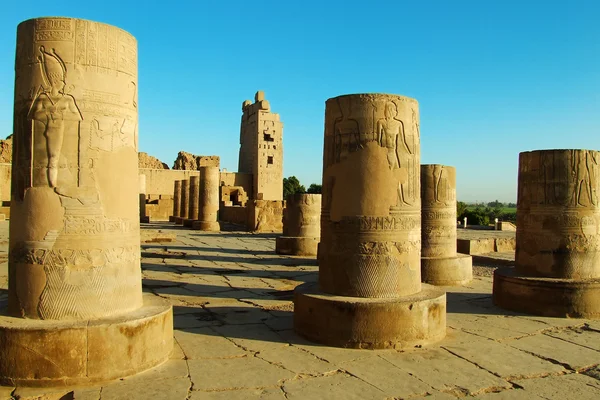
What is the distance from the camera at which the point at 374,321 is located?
4.63 metres

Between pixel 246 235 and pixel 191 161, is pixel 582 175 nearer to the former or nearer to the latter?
pixel 246 235

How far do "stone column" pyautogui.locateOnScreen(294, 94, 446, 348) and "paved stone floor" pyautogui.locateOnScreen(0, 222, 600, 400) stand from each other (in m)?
0.28

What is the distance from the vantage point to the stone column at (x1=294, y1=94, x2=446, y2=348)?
4836mm

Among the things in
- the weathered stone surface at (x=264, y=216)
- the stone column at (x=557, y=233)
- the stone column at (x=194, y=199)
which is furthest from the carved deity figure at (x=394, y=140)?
the stone column at (x=194, y=199)

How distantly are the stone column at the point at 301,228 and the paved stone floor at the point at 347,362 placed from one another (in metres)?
4.89

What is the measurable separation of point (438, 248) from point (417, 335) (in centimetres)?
409

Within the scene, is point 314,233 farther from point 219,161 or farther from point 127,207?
point 219,161

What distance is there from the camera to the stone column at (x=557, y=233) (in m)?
6.38

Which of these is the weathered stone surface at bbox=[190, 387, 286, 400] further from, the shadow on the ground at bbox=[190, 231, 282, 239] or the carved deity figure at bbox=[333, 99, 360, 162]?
the shadow on the ground at bbox=[190, 231, 282, 239]

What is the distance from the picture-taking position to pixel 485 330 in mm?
5492

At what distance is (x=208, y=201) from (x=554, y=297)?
573 inches

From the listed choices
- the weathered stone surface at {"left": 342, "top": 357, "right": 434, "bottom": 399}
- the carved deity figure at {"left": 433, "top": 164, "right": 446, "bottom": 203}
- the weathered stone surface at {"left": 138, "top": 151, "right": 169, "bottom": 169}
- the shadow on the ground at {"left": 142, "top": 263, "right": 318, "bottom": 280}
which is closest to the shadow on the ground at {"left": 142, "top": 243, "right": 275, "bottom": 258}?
the shadow on the ground at {"left": 142, "top": 263, "right": 318, "bottom": 280}

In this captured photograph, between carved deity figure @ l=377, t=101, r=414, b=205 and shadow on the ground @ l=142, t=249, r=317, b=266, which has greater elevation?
carved deity figure @ l=377, t=101, r=414, b=205

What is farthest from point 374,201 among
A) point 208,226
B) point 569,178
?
point 208,226
